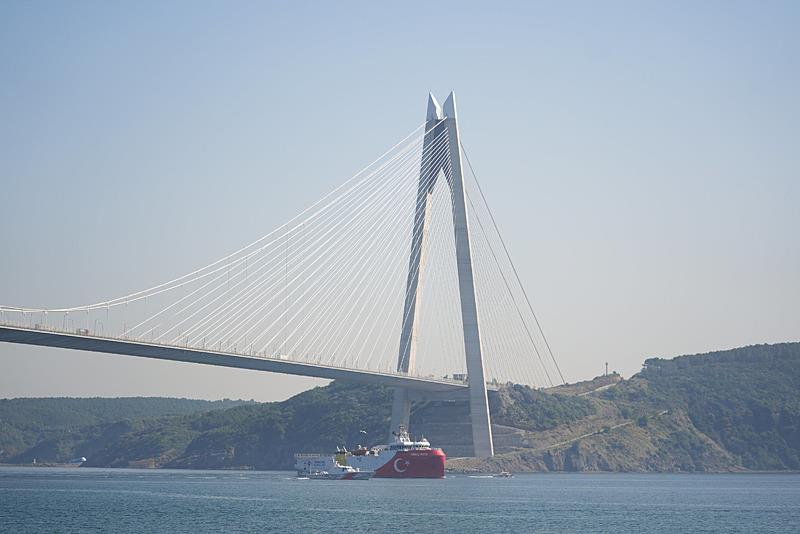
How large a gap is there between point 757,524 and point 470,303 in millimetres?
32079

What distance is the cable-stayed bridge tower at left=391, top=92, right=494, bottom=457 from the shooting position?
263ft

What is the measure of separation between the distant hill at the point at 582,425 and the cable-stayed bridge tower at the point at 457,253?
8.59m

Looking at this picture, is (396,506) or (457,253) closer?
(396,506)

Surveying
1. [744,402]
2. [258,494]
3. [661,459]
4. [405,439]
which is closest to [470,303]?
[405,439]

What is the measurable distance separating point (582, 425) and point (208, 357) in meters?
45.4

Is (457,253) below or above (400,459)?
above

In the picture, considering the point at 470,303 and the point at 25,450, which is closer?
the point at 470,303

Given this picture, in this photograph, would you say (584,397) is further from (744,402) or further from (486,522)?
(486,522)

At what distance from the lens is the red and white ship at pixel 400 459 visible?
82.8 metres

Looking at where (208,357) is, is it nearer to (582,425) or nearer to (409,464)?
(409,464)

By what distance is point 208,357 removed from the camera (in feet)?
232

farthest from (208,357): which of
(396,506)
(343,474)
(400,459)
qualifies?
(343,474)

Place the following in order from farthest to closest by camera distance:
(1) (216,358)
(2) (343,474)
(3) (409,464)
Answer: (2) (343,474) < (3) (409,464) < (1) (216,358)

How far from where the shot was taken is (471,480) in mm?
83125
